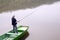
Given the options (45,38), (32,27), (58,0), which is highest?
(58,0)

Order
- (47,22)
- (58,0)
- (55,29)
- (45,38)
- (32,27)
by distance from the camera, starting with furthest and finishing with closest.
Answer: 1. (58,0)
2. (47,22)
3. (32,27)
4. (55,29)
5. (45,38)

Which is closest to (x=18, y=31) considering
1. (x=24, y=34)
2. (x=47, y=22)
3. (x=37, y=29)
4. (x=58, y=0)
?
(x=24, y=34)

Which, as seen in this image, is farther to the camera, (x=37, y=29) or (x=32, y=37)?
(x=37, y=29)

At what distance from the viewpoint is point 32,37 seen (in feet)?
56.1

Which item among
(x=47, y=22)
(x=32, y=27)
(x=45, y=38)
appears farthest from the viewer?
(x=47, y=22)

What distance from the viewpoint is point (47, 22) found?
22203 millimetres

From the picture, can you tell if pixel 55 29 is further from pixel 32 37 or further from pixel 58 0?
pixel 58 0

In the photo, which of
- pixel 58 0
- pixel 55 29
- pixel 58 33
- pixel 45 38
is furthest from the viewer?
pixel 58 0

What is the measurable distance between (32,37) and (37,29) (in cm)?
240

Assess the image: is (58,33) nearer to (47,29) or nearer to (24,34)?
(47,29)

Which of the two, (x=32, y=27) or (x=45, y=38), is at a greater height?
(x=32, y=27)

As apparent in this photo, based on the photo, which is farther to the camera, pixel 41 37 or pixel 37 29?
pixel 37 29

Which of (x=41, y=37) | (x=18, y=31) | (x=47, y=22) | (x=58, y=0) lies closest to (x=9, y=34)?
(x=18, y=31)

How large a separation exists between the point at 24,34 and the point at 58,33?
10.3ft
